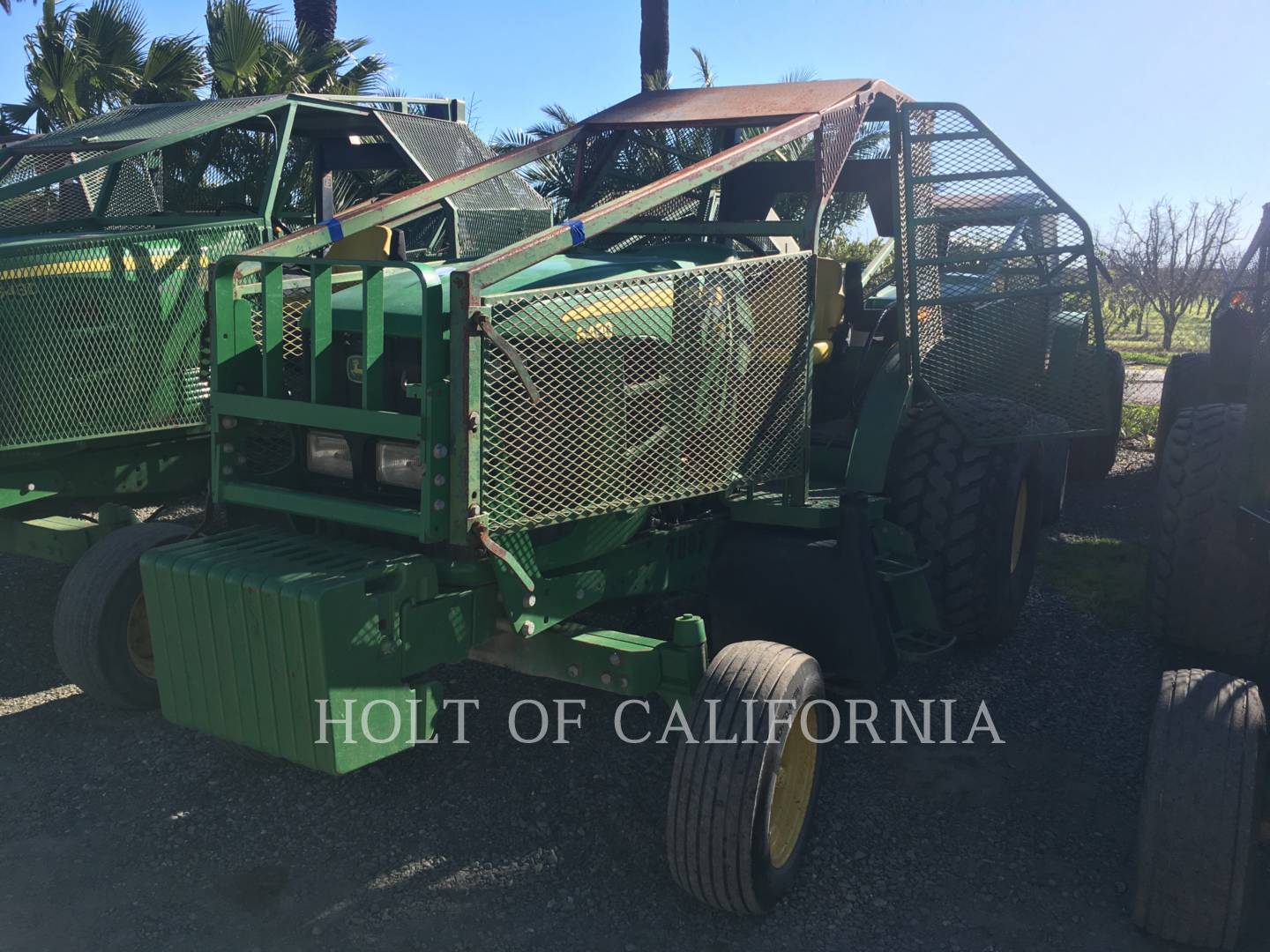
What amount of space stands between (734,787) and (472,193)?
164 inches

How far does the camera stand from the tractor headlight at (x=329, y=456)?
382 centimetres

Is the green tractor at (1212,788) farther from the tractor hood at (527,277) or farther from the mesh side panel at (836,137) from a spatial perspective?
the tractor hood at (527,277)

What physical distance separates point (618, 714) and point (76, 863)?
2.01 m

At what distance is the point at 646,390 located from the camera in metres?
3.68

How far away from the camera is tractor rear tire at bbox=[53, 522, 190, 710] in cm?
480

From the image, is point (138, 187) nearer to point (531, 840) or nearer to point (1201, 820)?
point (531, 840)

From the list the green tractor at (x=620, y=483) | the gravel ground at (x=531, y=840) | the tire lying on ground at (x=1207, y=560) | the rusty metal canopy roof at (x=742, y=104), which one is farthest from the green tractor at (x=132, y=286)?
the tire lying on ground at (x=1207, y=560)

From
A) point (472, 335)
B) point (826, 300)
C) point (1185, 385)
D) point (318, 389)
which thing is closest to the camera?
point (472, 335)

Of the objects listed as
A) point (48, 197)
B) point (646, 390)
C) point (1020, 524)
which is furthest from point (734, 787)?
point (48, 197)

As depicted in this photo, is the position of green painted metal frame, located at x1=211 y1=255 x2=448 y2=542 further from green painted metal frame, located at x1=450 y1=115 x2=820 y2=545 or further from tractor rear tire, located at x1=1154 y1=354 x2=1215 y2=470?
tractor rear tire, located at x1=1154 y1=354 x2=1215 y2=470

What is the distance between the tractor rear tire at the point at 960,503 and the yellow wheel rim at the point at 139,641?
10.8ft

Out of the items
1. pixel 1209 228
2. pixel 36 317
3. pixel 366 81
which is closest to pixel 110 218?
pixel 36 317

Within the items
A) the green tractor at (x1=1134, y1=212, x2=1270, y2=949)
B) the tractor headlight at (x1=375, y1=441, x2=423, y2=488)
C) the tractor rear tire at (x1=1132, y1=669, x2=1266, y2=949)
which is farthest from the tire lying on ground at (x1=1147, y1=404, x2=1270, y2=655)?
the tractor headlight at (x1=375, y1=441, x2=423, y2=488)

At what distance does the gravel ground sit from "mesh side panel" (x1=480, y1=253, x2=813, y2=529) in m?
1.22
